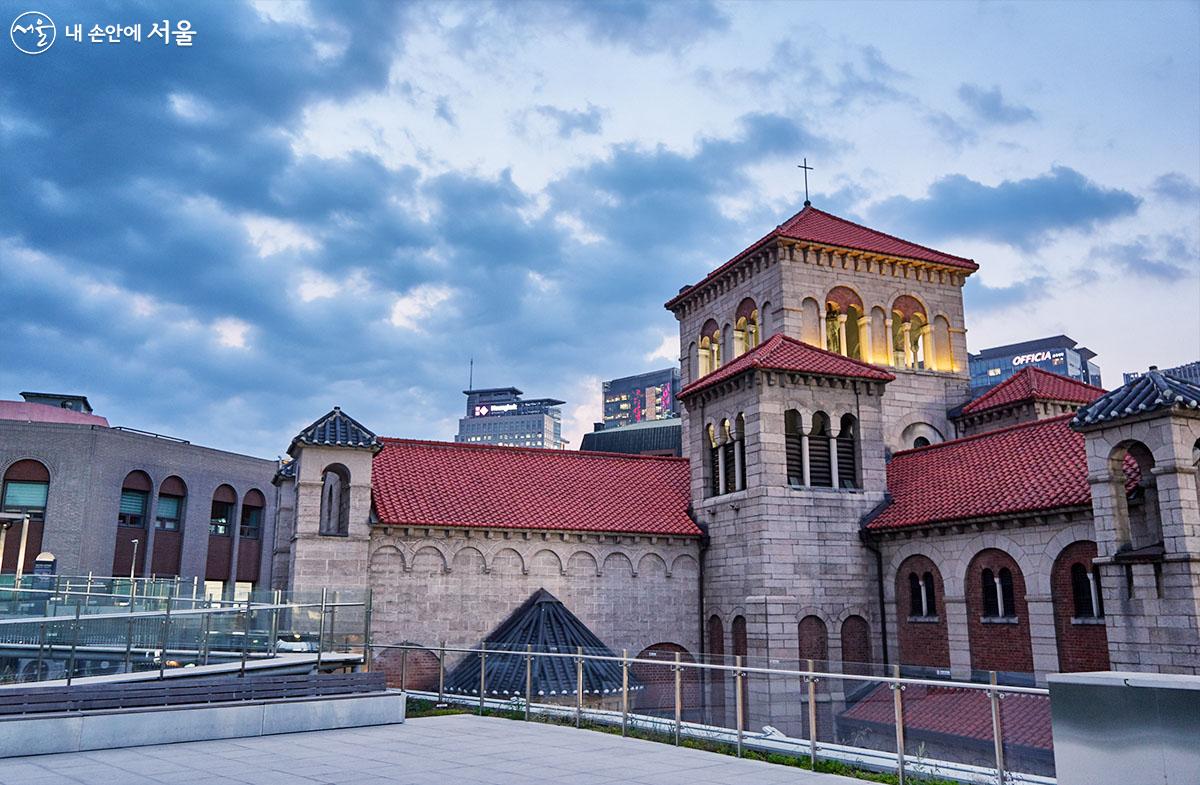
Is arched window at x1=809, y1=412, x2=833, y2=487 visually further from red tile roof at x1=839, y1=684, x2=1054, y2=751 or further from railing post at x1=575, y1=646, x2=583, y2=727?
red tile roof at x1=839, y1=684, x2=1054, y2=751

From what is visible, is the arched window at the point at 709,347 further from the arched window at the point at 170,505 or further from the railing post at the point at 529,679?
the arched window at the point at 170,505

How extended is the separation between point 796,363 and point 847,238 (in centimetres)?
999

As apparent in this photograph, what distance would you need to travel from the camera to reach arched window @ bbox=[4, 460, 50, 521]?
53031 mm

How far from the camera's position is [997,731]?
11.1 metres

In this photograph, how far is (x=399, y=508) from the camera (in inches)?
1112

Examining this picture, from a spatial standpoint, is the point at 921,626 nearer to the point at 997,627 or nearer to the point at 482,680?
the point at 997,627

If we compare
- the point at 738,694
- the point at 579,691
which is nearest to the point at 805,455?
the point at 579,691

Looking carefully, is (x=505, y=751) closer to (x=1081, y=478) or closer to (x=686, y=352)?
(x=1081, y=478)

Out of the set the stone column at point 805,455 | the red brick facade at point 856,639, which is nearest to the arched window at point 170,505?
the stone column at point 805,455

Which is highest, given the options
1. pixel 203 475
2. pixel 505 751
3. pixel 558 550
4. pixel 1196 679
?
pixel 203 475

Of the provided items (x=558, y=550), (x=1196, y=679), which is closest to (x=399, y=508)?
(x=558, y=550)

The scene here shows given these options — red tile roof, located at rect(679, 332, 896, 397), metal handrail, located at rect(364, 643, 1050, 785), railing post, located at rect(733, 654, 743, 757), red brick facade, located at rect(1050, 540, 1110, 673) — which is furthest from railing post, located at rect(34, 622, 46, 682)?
red brick facade, located at rect(1050, 540, 1110, 673)

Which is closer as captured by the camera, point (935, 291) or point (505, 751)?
point (505, 751)

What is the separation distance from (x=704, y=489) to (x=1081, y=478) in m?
12.6
